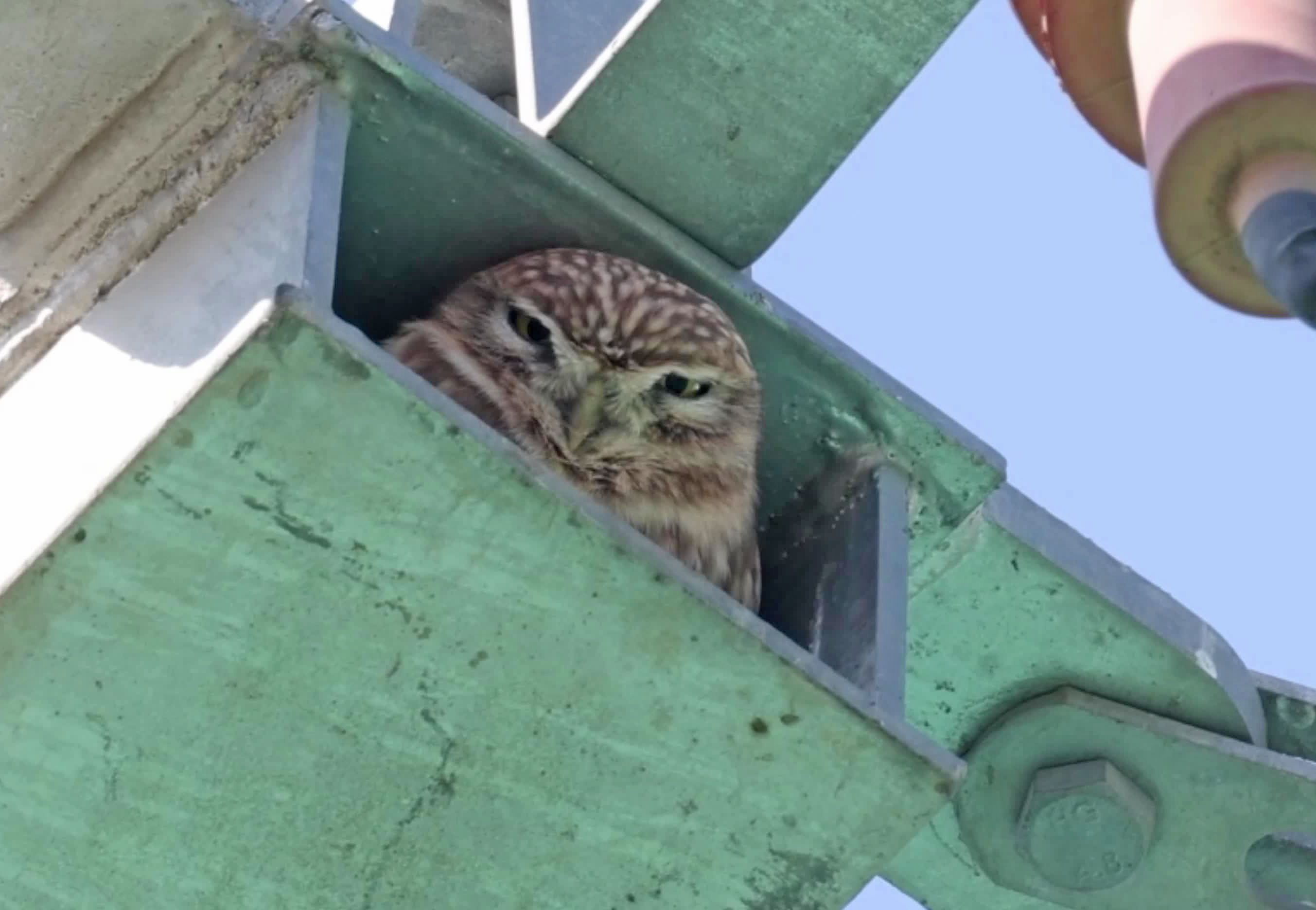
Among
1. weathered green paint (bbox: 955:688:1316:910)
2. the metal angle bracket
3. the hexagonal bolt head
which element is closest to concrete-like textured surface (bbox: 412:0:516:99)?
the metal angle bracket

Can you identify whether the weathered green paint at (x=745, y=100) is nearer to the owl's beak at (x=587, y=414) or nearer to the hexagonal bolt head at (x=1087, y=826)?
the owl's beak at (x=587, y=414)

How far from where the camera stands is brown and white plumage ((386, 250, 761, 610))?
345cm

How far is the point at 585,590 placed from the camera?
2.42 meters

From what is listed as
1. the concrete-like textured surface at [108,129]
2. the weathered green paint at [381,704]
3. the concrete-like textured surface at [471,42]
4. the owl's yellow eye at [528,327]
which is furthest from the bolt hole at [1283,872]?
the concrete-like textured surface at [471,42]

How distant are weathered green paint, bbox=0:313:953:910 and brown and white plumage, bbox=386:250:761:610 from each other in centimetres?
91

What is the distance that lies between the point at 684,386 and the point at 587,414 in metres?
0.20

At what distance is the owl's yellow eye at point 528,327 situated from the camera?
11.6ft

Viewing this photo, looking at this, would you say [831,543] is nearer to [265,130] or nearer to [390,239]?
[390,239]

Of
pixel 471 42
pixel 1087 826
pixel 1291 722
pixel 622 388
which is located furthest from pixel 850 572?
pixel 471 42

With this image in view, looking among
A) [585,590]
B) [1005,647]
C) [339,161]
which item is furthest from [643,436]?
[585,590]

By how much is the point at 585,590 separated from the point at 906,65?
0.88 metres

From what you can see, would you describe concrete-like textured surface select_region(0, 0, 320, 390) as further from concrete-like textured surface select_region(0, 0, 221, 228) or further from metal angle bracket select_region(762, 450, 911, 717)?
metal angle bracket select_region(762, 450, 911, 717)

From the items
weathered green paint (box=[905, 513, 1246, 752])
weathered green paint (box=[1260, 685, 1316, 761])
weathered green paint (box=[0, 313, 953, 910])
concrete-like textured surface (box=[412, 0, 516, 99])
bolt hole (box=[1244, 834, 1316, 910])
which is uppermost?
concrete-like textured surface (box=[412, 0, 516, 99])

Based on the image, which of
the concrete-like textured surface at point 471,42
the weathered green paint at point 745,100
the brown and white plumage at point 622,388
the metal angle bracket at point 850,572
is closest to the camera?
the metal angle bracket at point 850,572
